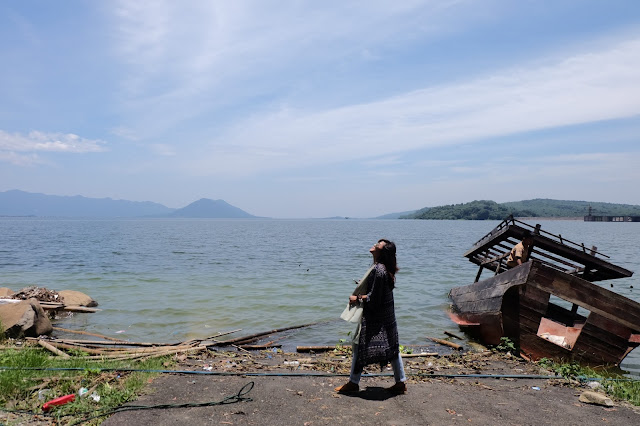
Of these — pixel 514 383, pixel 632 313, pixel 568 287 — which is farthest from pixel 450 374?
pixel 632 313

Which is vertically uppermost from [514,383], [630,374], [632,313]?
[632,313]

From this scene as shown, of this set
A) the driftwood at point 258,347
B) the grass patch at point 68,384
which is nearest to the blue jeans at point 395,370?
the grass patch at point 68,384

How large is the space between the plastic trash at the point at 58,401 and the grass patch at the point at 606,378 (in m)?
7.73

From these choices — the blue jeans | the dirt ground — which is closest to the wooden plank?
the dirt ground

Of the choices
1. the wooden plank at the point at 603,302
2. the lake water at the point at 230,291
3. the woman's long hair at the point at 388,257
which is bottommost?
the lake water at the point at 230,291

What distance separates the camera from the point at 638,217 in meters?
169

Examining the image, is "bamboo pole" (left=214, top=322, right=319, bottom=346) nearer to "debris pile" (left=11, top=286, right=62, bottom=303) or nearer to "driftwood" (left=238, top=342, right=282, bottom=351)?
"driftwood" (left=238, top=342, right=282, bottom=351)

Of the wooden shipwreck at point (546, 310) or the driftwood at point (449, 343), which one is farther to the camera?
the driftwood at point (449, 343)

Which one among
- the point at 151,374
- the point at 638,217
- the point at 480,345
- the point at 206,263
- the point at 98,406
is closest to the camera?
the point at 98,406

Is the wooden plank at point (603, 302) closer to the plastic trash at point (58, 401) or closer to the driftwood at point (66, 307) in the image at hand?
the plastic trash at point (58, 401)

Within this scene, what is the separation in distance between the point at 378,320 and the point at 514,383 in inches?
123

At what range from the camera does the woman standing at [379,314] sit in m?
6.18

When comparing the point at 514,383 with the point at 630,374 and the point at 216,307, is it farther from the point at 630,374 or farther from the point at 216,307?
the point at 216,307

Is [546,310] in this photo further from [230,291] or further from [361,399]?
[230,291]
